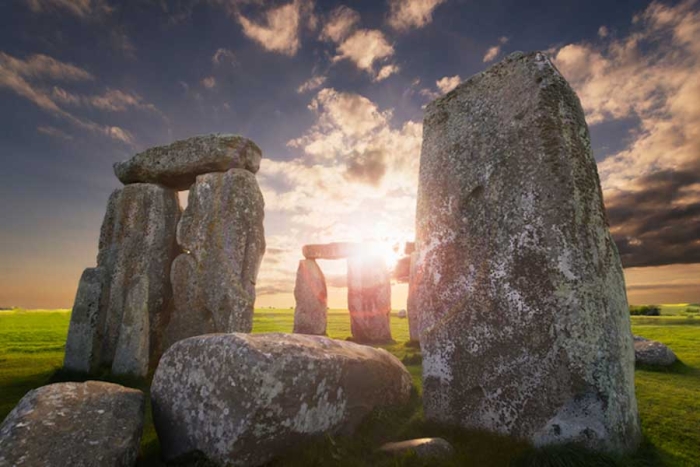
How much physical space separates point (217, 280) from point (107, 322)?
2.81m

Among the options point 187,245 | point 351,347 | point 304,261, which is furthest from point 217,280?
point 304,261

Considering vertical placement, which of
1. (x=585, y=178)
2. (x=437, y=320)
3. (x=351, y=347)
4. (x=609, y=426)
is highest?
(x=585, y=178)

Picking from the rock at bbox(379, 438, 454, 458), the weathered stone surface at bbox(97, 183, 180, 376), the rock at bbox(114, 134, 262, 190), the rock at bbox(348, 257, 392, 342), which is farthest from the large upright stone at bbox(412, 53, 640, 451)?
the rock at bbox(348, 257, 392, 342)

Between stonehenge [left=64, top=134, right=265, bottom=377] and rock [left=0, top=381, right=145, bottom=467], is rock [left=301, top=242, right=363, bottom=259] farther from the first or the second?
rock [left=0, top=381, right=145, bottom=467]

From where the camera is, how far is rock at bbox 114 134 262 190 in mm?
8555

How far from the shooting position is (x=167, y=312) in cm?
878

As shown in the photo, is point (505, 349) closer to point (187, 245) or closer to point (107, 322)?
point (187, 245)

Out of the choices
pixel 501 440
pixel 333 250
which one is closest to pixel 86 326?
pixel 501 440

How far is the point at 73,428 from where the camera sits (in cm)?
307

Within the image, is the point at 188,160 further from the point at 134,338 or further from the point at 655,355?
the point at 655,355

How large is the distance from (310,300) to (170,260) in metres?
7.58

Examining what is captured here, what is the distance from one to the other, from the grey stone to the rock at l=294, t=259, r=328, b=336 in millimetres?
8179

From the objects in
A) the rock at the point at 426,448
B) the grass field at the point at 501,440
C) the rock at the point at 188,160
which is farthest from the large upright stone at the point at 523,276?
the rock at the point at 188,160

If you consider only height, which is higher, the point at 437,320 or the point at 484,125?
the point at 484,125
